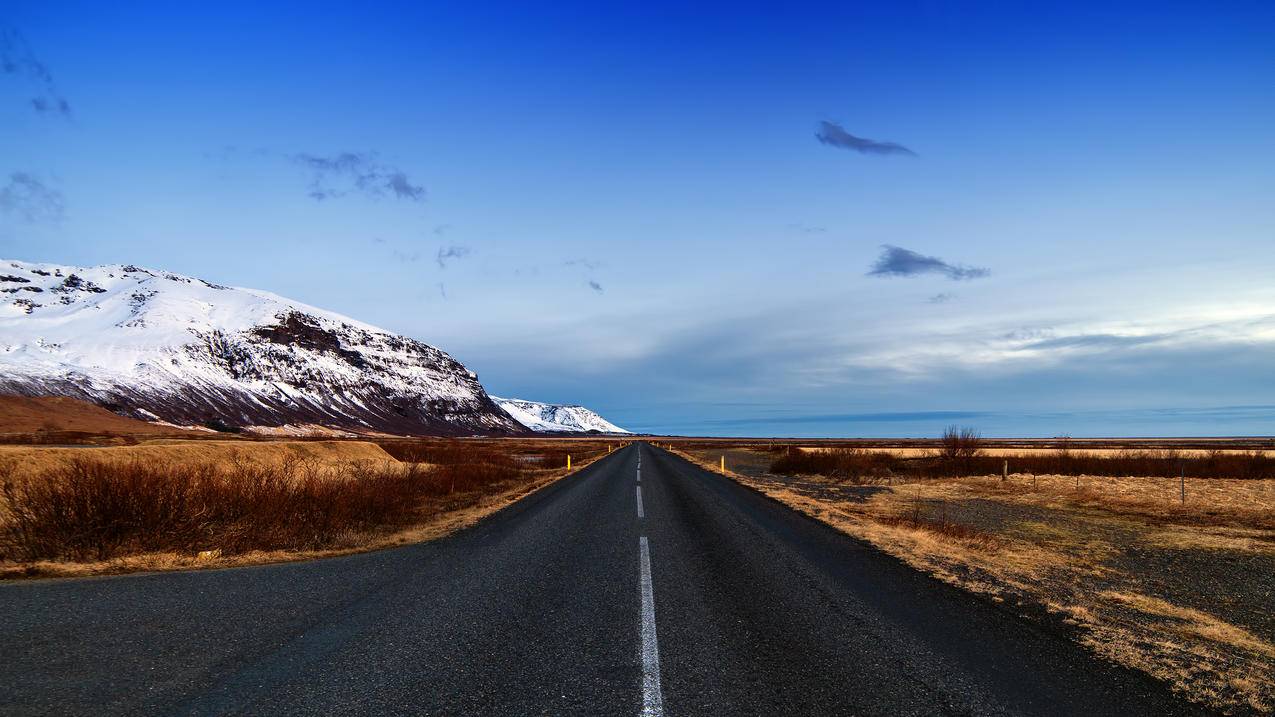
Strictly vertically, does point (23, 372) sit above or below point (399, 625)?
above

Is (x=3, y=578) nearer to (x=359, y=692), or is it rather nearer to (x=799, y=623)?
(x=359, y=692)

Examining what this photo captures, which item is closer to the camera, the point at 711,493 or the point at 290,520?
the point at 290,520

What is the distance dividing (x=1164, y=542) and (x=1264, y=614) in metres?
7.90

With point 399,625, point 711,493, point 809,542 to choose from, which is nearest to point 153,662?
point 399,625

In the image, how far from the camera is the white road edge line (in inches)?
190

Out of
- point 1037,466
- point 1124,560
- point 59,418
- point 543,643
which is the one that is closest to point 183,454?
point 543,643

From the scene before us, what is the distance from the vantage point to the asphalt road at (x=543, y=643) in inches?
197

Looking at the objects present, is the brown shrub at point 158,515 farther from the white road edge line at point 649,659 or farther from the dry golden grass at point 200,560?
the white road edge line at point 649,659

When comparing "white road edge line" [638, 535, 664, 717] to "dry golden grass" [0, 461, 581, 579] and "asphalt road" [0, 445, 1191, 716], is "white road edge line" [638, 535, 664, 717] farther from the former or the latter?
"dry golden grass" [0, 461, 581, 579]

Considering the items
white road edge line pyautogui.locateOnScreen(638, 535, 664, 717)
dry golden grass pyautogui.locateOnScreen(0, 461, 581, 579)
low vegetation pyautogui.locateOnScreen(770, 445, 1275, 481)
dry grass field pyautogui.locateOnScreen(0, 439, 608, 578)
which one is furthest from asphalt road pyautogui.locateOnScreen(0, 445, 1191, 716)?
low vegetation pyautogui.locateOnScreen(770, 445, 1275, 481)

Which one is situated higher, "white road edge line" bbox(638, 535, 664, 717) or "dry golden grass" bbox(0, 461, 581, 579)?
"white road edge line" bbox(638, 535, 664, 717)

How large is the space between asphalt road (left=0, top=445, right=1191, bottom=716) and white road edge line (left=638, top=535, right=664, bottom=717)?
0.03 m

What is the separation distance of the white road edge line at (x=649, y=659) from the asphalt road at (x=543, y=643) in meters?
0.03

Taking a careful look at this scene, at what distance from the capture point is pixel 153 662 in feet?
18.9
